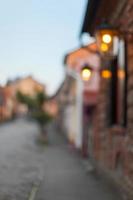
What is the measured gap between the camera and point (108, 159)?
10.7 meters

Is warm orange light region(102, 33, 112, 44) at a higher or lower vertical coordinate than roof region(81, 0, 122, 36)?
lower

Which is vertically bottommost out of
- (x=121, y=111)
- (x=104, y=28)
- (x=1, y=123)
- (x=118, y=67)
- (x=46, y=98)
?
(x=1, y=123)

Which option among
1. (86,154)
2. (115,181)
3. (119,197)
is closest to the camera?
(119,197)

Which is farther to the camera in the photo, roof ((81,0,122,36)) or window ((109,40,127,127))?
roof ((81,0,122,36))

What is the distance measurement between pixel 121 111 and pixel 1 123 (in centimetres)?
4232

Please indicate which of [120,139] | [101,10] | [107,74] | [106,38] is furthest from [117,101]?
[106,38]

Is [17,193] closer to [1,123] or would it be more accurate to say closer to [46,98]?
[46,98]

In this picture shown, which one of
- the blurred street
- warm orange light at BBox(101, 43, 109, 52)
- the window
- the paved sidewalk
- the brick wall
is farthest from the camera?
the blurred street

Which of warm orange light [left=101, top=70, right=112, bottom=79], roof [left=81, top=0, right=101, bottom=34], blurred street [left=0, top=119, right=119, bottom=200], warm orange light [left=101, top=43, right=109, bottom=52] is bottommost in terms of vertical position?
blurred street [left=0, top=119, right=119, bottom=200]

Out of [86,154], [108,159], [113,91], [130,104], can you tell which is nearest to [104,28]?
[130,104]

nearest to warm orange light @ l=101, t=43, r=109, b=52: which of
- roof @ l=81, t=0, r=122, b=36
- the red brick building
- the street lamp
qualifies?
the street lamp

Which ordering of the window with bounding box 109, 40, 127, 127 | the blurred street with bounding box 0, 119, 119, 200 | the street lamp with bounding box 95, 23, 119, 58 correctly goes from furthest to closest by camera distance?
the blurred street with bounding box 0, 119, 119, 200 < the window with bounding box 109, 40, 127, 127 < the street lamp with bounding box 95, 23, 119, 58

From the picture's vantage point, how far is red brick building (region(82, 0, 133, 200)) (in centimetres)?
822

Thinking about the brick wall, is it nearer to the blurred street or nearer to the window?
the window
